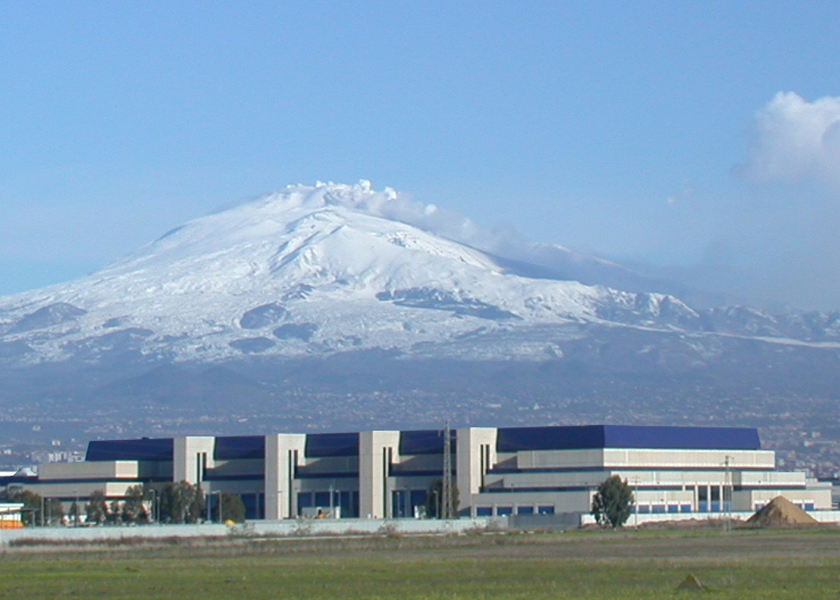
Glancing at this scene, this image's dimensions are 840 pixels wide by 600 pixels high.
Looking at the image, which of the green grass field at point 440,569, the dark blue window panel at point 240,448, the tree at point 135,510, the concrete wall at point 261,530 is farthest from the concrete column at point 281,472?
the green grass field at point 440,569

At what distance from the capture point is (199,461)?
125 meters

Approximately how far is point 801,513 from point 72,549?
46.5 meters

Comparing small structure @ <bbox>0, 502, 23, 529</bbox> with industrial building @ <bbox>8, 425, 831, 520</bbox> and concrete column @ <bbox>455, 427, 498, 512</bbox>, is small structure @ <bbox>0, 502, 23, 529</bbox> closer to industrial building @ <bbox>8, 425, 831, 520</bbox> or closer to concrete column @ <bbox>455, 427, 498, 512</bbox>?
industrial building @ <bbox>8, 425, 831, 520</bbox>

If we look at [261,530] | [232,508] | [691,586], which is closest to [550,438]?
[232,508]

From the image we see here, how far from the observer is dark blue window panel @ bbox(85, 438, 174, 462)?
417ft

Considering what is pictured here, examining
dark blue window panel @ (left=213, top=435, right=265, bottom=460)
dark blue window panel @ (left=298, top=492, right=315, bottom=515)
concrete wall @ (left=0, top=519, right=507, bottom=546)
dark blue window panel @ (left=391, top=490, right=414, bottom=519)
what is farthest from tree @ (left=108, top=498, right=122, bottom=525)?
concrete wall @ (left=0, top=519, right=507, bottom=546)

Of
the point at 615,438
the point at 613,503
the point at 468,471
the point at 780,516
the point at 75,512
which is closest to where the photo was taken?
the point at 780,516

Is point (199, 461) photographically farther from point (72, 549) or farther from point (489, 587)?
point (489, 587)

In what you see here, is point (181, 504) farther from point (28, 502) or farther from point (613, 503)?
point (613, 503)

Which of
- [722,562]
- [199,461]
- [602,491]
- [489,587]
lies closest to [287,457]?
[199,461]

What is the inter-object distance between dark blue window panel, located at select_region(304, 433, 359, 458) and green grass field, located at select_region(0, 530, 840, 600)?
4706 centimetres

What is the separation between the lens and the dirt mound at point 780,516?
311ft

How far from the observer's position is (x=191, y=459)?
12425 centimetres

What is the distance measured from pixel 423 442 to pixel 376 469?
12.6 ft
